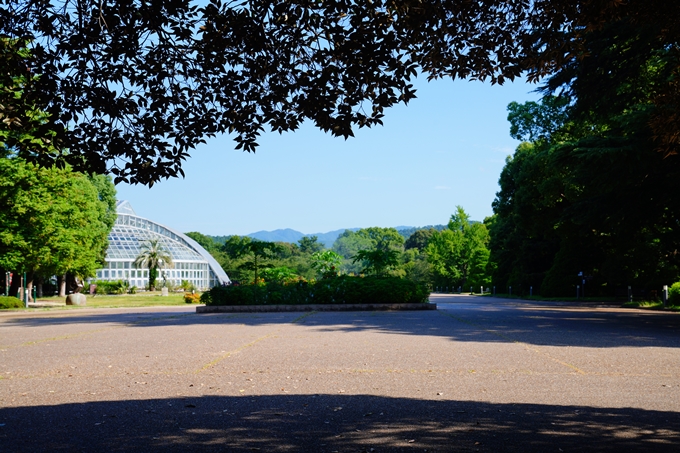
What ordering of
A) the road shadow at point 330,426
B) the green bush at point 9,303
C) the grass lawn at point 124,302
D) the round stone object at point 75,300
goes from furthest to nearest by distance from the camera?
the round stone object at point 75,300
the grass lawn at point 124,302
the green bush at point 9,303
the road shadow at point 330,426

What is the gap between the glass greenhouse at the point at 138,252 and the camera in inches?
3054

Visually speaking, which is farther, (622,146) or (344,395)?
(622,146)

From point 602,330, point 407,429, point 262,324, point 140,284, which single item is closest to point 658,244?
point 602,330

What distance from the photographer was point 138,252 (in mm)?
80375

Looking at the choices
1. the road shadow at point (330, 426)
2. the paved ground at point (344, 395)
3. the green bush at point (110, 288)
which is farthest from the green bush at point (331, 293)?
the green bush at point (110, 288)

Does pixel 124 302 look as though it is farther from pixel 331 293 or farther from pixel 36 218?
pixel 331 293

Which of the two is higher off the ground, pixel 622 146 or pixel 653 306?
pixel 622 146

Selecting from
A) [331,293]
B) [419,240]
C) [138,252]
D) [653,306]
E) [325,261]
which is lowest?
[653,306]

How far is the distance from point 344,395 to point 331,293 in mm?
19030

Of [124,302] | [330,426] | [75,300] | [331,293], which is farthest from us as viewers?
[124,302]

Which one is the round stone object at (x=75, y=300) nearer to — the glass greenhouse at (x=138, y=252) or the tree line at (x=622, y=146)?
the tree line at (x=622, y=146)

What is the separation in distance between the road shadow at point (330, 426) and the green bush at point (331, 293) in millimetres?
18670

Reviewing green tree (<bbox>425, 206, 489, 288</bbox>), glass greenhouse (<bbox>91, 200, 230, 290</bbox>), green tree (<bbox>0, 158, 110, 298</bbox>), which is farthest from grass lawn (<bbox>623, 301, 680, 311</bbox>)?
glass greenhouse (<bbox>91, 200, 230, 290</bbox>)

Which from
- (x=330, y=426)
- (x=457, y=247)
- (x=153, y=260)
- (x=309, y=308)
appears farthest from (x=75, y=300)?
(x=457, y=247)
